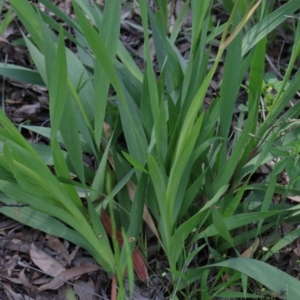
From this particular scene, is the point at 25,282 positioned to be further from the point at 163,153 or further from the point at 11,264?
the point at 163,153

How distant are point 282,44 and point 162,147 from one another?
913 mm

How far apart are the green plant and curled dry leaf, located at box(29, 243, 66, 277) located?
0.12 meters

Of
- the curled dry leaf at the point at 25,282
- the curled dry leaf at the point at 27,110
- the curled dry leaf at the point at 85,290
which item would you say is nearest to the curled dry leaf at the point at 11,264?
the curled dry leaf at the point at 25,282

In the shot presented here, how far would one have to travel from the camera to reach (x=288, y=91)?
1238 mm

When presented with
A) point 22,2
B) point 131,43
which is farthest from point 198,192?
point 131,43

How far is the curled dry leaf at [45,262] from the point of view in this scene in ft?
4.26

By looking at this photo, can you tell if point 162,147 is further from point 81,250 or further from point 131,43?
point 131,43

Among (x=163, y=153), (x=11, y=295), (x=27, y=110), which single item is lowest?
(x=11, y=295)

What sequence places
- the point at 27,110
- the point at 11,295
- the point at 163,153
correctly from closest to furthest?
the point at 163,153
the point at 11,295
the point at 27,110

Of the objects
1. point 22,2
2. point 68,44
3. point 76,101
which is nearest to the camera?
point 22,2

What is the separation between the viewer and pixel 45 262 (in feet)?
4.33

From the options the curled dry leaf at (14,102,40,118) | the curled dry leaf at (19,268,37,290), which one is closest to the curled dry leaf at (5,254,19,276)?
the curled dry leaf at (19,268,37,290)

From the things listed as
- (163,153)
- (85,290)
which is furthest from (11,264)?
(163,153)

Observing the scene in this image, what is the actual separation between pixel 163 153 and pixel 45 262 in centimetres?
43
